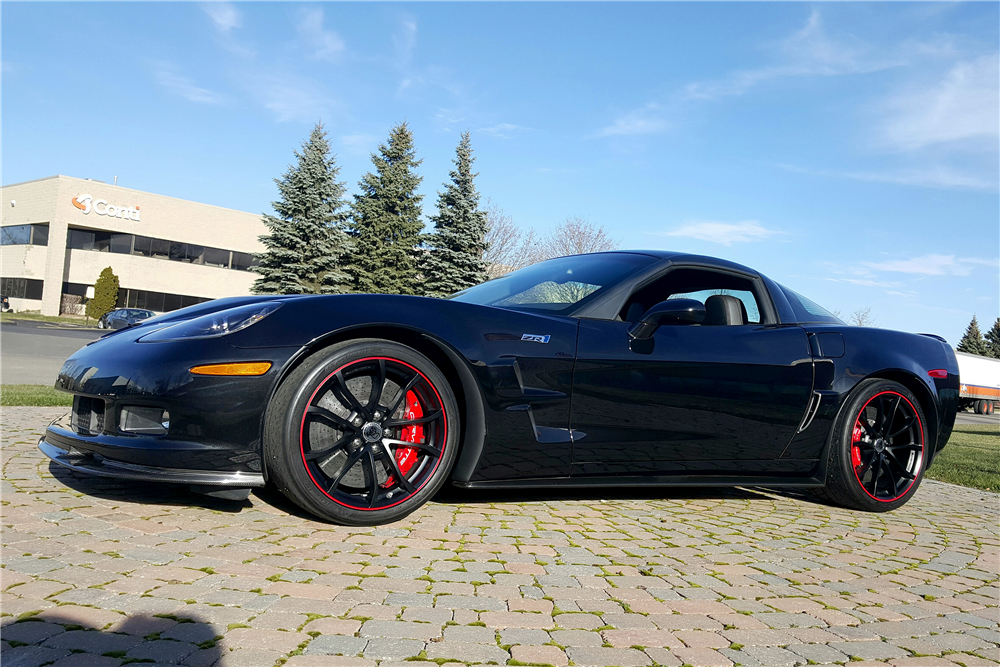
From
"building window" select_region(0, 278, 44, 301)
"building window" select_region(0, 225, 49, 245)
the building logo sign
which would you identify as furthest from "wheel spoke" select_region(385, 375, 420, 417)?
"building window" select_region(0, 225, 49, 245)

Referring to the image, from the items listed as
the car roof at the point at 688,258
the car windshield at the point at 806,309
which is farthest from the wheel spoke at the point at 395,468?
the car windshield at the point at 806,309

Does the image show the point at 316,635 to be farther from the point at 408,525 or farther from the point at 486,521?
the point at 486,521

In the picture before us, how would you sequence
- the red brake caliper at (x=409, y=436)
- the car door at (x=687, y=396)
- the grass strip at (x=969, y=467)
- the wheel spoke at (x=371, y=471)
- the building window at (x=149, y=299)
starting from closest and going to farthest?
the wheel spoke at (x=371, y=471) < the red brake caliper at (x=409, y=436) < the car door at (x=687, y=396) < the grass strip at (x=969, y=467) < the building window at (x=149, y=299)

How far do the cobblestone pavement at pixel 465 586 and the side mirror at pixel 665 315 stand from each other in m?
0.98

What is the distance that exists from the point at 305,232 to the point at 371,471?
28477mm

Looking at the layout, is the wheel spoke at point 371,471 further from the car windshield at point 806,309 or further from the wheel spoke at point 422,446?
the car windshield at point 806,309

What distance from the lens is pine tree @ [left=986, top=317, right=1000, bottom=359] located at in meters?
71.4

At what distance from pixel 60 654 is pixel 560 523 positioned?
7.32 feet

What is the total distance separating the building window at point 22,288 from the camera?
45.7 metres

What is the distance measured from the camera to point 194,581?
229cm

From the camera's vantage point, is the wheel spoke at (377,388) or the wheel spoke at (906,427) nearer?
the wheel spoke at (377,388)

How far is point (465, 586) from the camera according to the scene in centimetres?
247

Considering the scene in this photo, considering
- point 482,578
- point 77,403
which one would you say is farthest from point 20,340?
point 482,578

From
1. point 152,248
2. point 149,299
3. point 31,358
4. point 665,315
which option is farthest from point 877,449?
point 152,248
